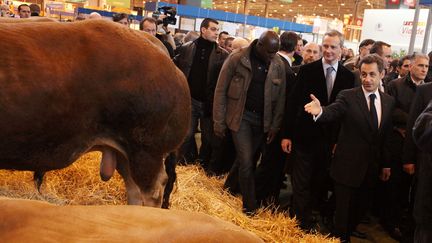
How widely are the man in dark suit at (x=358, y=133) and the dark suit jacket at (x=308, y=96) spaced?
0.29 metres

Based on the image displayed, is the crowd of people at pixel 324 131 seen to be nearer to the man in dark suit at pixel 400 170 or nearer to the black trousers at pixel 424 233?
the man in dark suit at pixel 400 170

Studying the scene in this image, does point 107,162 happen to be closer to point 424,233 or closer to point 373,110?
point 424,233

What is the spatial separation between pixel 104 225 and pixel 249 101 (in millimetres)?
3863

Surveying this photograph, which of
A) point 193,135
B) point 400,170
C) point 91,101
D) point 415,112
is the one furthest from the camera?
point 193,135

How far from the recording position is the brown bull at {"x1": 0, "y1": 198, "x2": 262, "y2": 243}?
1.15 meters

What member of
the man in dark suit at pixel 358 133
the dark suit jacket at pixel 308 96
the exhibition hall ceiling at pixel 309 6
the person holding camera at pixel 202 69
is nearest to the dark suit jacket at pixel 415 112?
the man in dark suit at pixel 358 133

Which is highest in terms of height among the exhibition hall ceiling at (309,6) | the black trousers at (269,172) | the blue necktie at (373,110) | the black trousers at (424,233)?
the exhibition hall ceiling at (309,6)

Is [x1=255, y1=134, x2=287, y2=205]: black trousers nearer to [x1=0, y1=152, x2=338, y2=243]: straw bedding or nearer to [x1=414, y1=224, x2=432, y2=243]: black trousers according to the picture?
[x1=0, y1=152, x2=338, y2=243]: straw bedding

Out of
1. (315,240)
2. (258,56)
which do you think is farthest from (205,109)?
(315,240)

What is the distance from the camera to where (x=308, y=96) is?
467cm

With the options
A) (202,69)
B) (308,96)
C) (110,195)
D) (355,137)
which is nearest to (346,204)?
(355,137)

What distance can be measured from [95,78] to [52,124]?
0.37 m

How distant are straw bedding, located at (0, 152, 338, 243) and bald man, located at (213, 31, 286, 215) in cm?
43

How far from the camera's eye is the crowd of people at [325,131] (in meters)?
4.32
